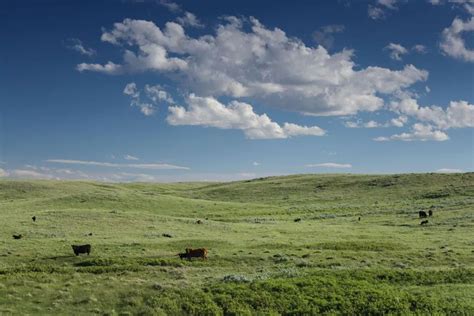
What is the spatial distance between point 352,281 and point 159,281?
36.4 feet

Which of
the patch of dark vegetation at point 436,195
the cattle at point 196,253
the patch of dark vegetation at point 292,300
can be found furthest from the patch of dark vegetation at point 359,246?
the patch of dark vegetation at point 436,195

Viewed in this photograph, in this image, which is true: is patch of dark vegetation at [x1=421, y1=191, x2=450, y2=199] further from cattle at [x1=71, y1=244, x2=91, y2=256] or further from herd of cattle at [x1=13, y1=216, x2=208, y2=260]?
cattle at [x1=71, y1=244, x2=91, y2=256]

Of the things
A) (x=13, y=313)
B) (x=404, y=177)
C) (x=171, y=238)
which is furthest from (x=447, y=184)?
(x=13, y=313)

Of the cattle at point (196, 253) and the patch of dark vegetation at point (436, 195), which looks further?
the patch of dark vegetation at point (436, 195)

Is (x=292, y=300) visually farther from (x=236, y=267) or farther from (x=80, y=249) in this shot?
(x=80, y=249)

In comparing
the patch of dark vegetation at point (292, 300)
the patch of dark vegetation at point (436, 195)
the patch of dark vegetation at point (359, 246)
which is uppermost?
the patch of dark vegetation at point (436, 195)

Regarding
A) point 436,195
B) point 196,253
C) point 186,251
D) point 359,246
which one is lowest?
point 359,246

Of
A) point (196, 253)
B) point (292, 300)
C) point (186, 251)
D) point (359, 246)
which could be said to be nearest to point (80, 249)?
point (186, 251)

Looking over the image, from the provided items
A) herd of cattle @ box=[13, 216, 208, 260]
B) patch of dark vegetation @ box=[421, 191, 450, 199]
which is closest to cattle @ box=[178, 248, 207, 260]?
herd of cattle @ box=[13, 216, 208, 260]

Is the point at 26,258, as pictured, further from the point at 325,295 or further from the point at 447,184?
the point at 447,184

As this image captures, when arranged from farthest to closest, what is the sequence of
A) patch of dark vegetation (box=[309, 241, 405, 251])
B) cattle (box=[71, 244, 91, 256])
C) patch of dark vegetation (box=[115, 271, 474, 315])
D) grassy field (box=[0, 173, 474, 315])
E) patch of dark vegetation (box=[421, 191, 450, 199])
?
patch of dark vegetation (box=[421, 191, 450, 199]) < patch of dark vegetation (box=[309, 241, 405, 251]) < cattle (box=[71, 244, 91, 256]) < grassy field (box=[0, 173, 474, 315]) < patch of dark vegetation (box=[115, 271, 474, 315])

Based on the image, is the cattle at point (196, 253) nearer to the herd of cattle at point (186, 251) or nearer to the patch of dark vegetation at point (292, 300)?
the herd of cattle at point (186, 251)

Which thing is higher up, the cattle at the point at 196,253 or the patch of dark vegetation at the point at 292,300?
the cattle at the point at 196,253

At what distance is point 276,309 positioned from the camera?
24422 mm
